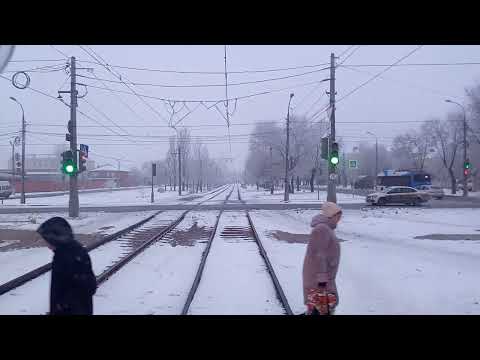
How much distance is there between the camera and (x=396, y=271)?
9234 mm

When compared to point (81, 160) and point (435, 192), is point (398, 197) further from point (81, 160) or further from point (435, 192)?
point (81, 160)

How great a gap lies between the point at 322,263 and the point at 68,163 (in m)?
18.2

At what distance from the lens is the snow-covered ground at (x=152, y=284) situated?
6582mm

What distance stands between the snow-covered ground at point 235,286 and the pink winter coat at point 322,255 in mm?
2430

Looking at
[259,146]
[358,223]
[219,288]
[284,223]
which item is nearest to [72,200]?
[284,223]

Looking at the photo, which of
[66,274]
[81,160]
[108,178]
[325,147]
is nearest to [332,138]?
[325,147]

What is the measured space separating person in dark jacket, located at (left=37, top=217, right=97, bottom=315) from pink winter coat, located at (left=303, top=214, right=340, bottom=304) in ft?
6.44

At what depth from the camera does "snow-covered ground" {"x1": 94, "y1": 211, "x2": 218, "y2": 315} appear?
6.58m

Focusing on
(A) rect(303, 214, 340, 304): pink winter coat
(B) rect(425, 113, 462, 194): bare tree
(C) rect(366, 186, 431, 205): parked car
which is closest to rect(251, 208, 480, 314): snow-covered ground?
(A) rect(303, 214, 340, 304): pink winter coat

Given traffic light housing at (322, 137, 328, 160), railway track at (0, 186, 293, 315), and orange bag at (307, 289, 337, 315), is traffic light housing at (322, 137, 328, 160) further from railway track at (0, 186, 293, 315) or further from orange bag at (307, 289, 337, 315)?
orange bag at (307, 289, 337, 315)

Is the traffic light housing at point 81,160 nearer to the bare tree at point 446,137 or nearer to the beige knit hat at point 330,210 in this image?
the beige knit hat at point 330,210

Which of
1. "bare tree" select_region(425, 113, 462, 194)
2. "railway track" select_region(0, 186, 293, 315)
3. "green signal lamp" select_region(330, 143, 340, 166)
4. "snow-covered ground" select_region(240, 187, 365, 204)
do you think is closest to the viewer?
"railway track" select_region(0, 186, 293, 315)

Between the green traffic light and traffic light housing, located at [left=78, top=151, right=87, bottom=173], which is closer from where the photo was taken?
the green traffic light
